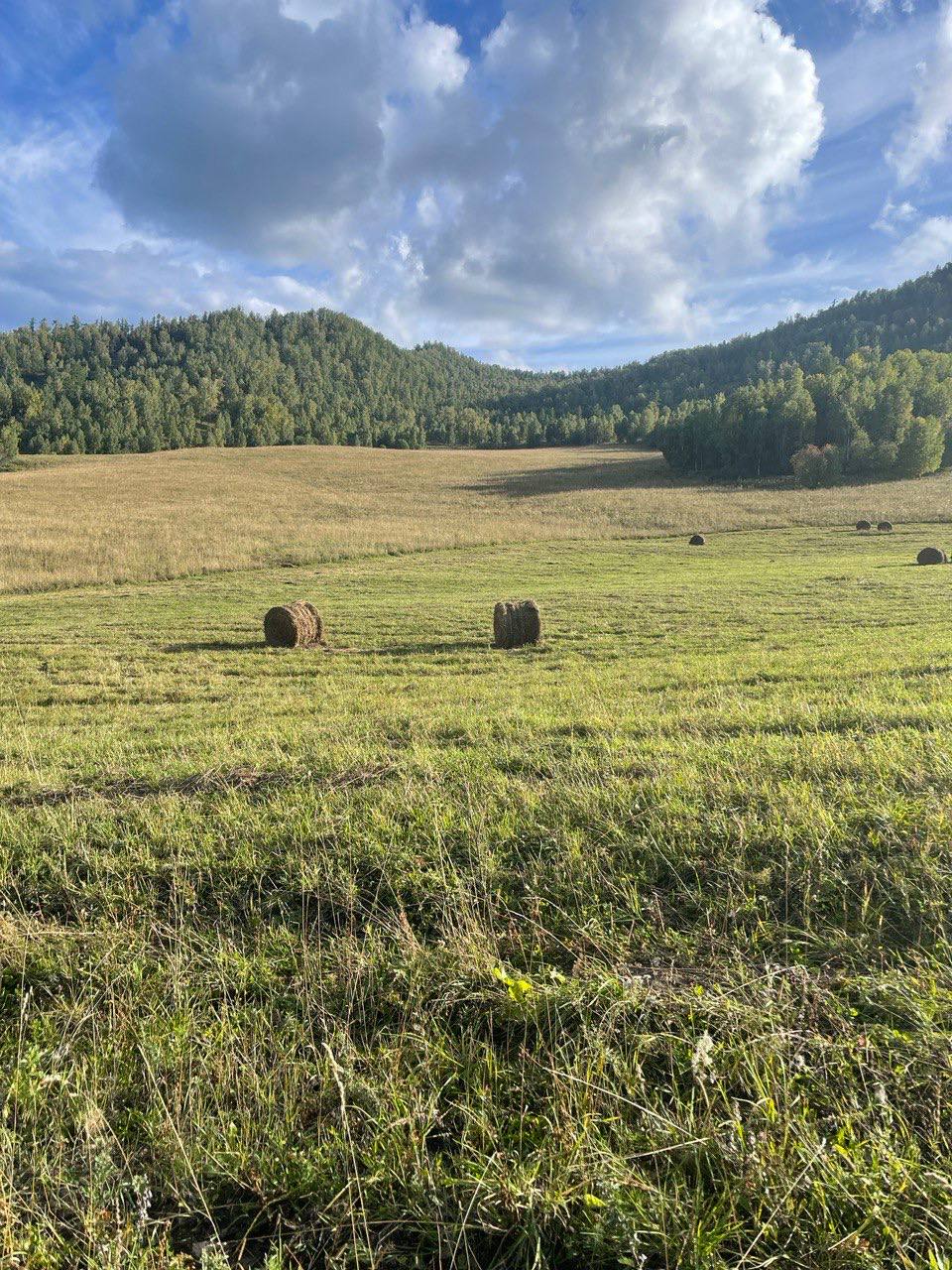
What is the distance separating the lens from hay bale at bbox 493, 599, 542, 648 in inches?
648

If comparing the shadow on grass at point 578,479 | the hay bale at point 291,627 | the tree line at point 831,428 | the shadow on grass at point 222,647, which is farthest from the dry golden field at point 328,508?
the hay bale at point 291,627

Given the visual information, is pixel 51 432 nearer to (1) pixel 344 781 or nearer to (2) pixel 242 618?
(2) pixel 242 618

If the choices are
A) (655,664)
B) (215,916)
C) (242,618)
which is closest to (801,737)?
(215,916)

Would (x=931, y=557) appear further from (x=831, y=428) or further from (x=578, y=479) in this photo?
(x=831, y=428)

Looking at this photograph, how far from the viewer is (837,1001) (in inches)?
120

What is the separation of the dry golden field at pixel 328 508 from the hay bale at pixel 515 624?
852 inches

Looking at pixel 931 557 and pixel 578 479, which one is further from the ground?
pixel 578 479

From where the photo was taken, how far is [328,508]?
55.6 m

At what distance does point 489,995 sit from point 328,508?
181ft

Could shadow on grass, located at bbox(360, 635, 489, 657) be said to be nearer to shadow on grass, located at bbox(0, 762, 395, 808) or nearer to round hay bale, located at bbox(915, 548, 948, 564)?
shadow on grass, located at bbox(0, 762, 395, 808)

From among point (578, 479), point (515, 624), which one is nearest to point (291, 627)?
point (515, 624)

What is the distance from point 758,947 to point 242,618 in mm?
20075

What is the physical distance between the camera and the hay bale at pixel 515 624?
16.5 meters

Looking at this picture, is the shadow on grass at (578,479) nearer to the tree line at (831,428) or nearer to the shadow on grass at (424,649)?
the tree line at (831,428)
